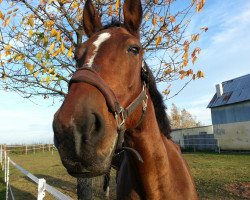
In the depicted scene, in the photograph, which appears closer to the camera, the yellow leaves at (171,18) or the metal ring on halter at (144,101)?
the metal ring on halter at (144,101)

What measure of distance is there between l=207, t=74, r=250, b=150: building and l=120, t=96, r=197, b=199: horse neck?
24.3 m

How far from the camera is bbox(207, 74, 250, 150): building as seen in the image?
26500 millimetres

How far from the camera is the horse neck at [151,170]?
9.21 feet

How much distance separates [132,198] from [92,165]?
1127 mm

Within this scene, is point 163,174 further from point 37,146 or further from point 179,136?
point 37,146

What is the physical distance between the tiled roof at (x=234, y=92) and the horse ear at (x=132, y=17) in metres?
26.6

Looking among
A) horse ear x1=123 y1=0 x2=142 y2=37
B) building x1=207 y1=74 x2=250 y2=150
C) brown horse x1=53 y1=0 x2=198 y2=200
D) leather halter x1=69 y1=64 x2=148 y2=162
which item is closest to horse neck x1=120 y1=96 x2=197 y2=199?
brown horse x1=53 y1=0 x2=198 y2=200

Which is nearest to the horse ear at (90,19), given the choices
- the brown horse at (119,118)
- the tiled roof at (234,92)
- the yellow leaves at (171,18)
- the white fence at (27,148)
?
the brown horse at (119,118)

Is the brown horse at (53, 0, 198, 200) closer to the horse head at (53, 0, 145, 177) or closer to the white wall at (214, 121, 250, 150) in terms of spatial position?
the horse head at (53, 0, 145, 177)

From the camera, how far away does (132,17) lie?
2.79 meters

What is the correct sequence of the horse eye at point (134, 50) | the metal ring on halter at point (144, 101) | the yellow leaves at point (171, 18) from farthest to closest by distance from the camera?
the yellow leaves at point (171, 18) → the metal ring on halter at point (144, 101) → the horse eye at point (134, 50)

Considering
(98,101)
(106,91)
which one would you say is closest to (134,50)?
(106,91)

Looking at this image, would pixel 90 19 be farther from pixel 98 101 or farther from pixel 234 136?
pixel 234 136

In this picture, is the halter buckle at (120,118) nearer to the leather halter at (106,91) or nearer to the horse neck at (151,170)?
the leather halter at (106,91)
